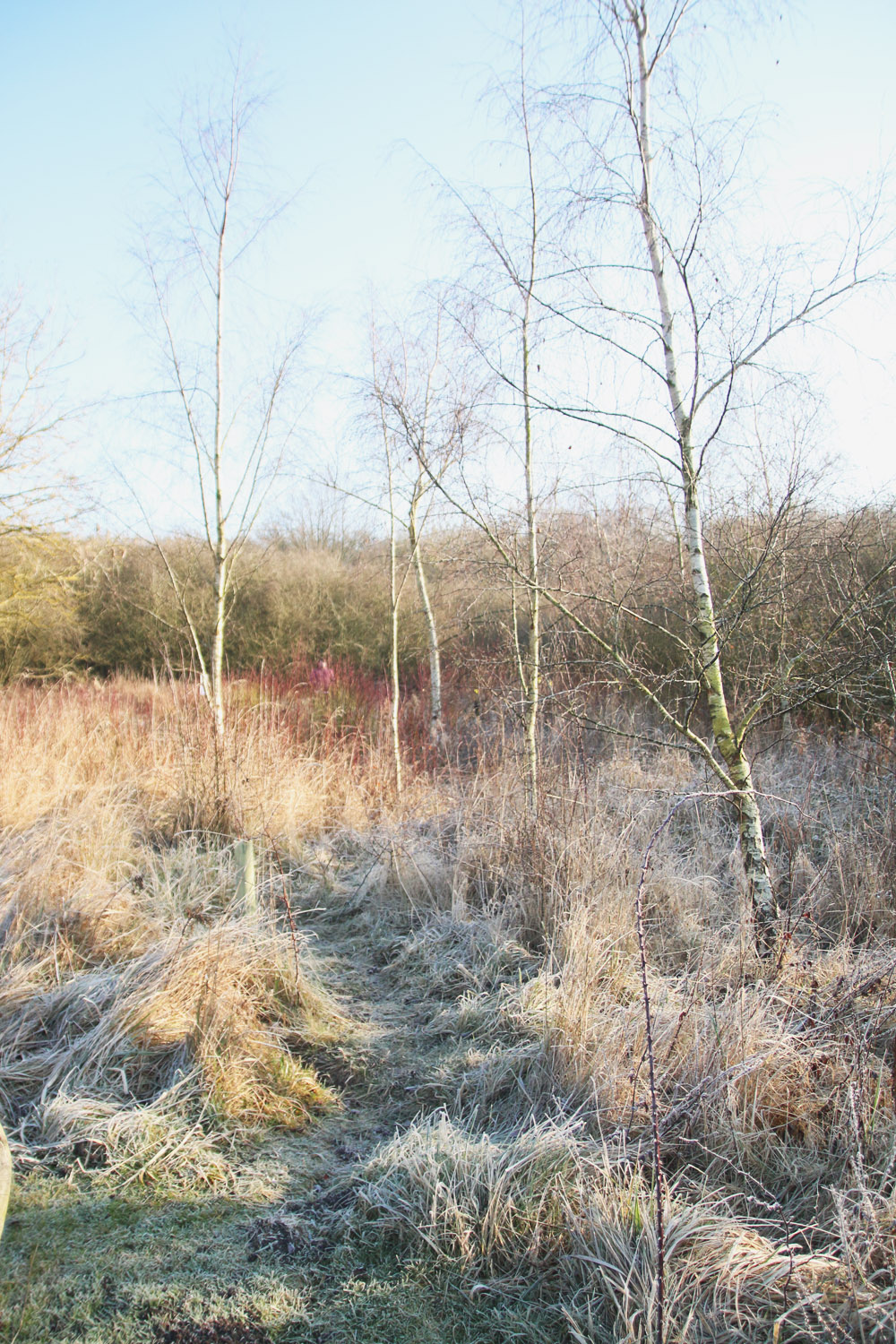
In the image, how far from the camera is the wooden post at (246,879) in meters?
3.68

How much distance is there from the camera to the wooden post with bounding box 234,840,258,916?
3.68 m

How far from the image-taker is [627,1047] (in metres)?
2.46

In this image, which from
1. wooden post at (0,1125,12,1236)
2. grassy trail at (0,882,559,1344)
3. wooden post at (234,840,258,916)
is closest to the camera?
wooden post at (0,1125,12,1236)

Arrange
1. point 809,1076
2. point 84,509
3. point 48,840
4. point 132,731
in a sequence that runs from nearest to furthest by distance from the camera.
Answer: point 809,1076
point 48,840
point 132,731
point 84,509

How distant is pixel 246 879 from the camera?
3744 millimetres

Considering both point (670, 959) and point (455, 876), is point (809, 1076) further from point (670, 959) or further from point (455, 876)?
point (455, 876)

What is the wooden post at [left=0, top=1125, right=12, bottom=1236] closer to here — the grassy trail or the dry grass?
the grassy trail

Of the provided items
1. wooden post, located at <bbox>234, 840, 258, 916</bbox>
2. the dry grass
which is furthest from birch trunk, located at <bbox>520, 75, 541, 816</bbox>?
wooden post, located at <bbox>234, 840, 258, 916</bbox>

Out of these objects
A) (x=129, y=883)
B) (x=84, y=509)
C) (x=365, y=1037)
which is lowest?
(x=365, y=1037)

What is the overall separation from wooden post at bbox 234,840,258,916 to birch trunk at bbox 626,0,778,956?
220cm

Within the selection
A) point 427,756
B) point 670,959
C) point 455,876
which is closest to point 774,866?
point 670,959

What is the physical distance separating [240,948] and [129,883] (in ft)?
3.22

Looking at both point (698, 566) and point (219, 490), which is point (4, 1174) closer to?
point (698, 566)

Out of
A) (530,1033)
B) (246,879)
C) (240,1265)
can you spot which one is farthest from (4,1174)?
(246,879)
